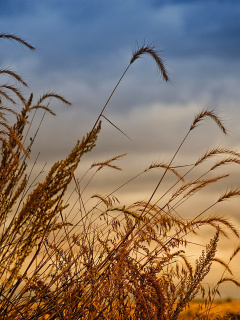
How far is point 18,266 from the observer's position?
250 centimetres

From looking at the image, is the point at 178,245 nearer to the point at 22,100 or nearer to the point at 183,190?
the point at 183,190

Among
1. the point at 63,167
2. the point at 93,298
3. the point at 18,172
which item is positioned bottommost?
the point at 93,298

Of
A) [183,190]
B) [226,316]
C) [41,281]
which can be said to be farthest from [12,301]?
[226,316]

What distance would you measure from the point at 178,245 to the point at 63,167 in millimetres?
886

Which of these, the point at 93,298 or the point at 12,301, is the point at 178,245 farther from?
the point at 12,301

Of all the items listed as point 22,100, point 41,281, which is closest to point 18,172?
point 22,100

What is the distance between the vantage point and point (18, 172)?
10.5ft

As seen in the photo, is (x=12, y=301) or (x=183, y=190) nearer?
(x=12, y=301)

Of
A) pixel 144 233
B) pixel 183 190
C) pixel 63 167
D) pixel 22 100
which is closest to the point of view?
pixel 63 167

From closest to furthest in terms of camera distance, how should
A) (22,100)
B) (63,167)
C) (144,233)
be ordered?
1. (63,167)
2. (144,233)
3. (22,100)

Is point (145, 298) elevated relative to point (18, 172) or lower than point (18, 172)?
lower

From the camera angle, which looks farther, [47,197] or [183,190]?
[183,190]

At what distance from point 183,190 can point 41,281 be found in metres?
0.93

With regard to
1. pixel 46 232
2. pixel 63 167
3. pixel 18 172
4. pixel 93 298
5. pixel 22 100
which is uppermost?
pixel 22 100
